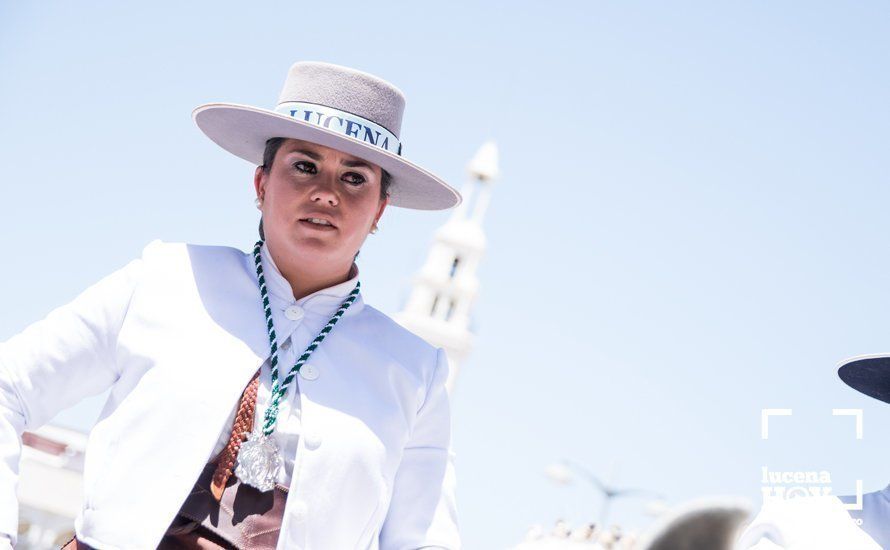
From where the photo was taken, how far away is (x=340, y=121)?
305 cm

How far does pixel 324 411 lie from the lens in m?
2.86

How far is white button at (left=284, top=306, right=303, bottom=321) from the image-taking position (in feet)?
9.90

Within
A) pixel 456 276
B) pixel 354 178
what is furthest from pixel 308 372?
pixel 456 276

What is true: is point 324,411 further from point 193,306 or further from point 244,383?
point 193,306

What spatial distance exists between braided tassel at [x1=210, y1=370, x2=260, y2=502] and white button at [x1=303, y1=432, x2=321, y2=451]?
0.14 meters

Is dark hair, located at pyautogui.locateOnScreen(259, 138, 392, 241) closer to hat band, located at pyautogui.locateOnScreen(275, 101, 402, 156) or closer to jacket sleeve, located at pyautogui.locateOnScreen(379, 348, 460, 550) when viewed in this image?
hat band, located at pyautogui.locateOnScreen(275, 101, 402, 156)

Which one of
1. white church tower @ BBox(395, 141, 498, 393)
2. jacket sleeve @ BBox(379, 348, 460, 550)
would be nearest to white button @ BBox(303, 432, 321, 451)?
jacket sleeve @ BBox(379, 348, 460, 550)

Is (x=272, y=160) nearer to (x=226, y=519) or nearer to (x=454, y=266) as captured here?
(x=226, y=519)

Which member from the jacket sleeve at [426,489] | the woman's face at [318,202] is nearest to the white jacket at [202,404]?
the jacket sleeve at [426,489]

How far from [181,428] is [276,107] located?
3.21ft

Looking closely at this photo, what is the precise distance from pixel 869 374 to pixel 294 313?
1.86 m

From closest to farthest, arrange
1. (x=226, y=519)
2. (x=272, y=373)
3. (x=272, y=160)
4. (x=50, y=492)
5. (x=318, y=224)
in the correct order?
(x=226, y=519)
(x=272, y=373)
(x=318, y=224)
(x=272, y=160)
(x=50, y=492)

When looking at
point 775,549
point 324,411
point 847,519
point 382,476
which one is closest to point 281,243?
point 324,411

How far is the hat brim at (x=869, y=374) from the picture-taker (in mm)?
3541
